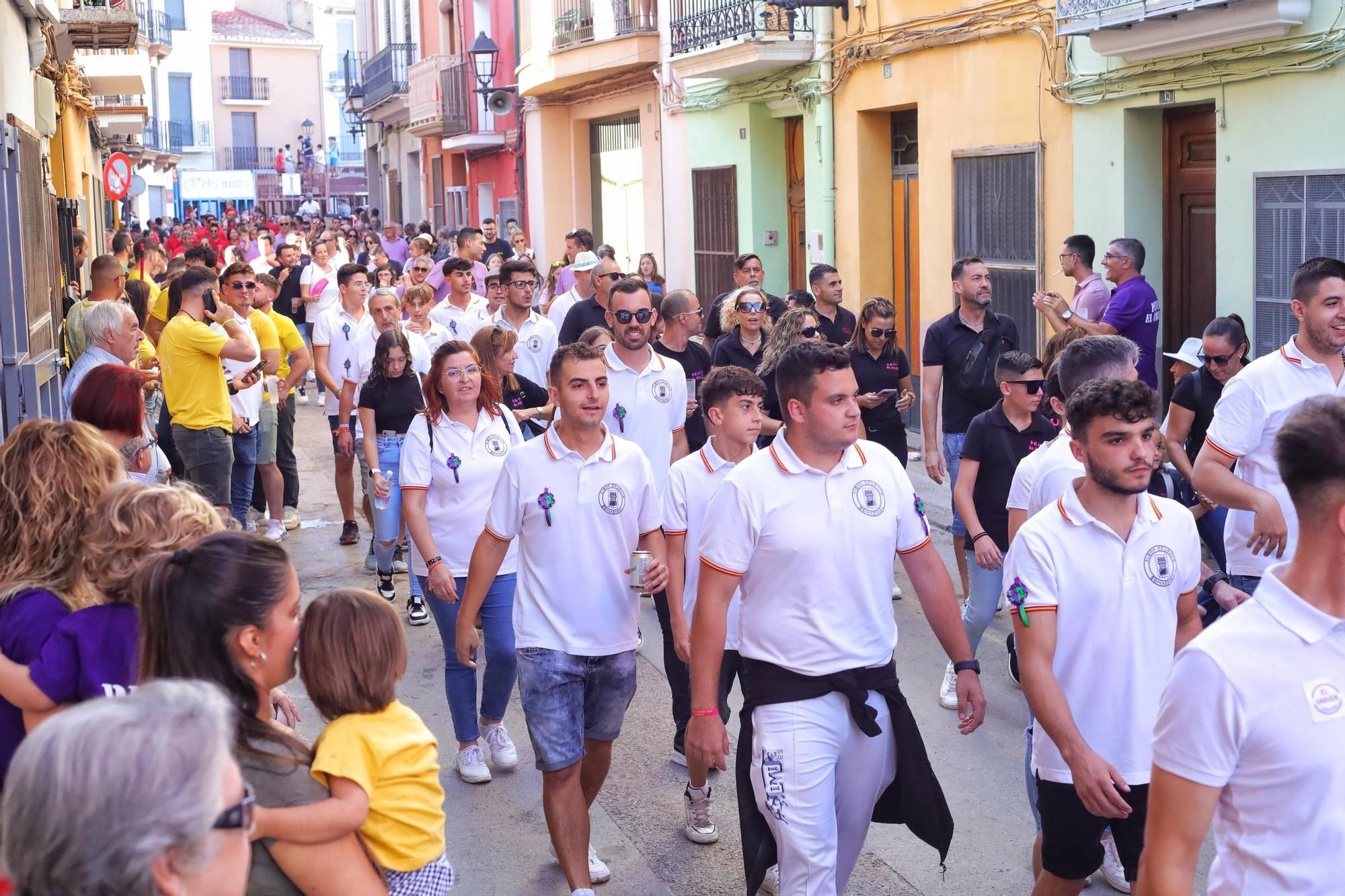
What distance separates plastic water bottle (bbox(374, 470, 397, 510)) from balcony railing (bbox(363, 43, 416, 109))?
27.2m

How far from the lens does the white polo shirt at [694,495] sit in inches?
221

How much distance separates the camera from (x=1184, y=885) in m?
2.68

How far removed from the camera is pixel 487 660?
20.5 feet

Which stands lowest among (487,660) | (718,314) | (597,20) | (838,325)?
(487,660)

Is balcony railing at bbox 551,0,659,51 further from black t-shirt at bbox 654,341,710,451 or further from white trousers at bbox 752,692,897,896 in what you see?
white trousers at bbox 752,692,897,896

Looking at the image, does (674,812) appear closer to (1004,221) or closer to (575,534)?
(575,534)

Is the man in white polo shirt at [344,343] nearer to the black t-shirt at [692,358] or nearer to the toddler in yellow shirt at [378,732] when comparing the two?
the black t-shirt at [692,358]

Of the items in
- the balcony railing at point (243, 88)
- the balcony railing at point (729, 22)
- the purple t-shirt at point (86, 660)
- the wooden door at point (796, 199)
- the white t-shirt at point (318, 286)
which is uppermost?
the balcony railing at point (243, 88)

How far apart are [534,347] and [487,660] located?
3895mm

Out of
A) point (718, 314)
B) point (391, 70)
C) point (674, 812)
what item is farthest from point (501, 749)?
point (391, 70)

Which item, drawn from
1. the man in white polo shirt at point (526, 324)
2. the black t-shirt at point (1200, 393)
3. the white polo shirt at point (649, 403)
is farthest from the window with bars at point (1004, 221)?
the white polo shirt at point (649, 403)

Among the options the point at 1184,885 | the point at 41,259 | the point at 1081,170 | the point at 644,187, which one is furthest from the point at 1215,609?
the point at 644,187

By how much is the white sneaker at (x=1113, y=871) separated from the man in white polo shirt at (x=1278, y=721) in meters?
2.48

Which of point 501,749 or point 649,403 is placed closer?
point 501,749
